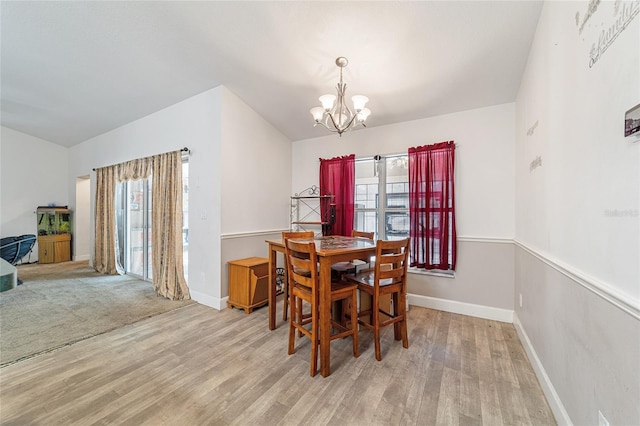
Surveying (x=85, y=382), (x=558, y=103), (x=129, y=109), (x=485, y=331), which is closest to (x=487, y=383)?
(x=485, y=331)

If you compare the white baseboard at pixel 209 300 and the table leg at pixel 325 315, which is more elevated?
the table leg at pixel 325 315

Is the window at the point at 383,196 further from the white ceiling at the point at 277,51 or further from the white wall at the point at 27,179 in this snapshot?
the white wall at the point at 27,179

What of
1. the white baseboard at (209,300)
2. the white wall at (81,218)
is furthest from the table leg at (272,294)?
the white wall at (81,218)

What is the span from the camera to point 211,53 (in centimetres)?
260

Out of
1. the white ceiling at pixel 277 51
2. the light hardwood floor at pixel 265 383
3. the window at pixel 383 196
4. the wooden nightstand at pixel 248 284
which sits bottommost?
the light hardwood floor at pixel 265 383

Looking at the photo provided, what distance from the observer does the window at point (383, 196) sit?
136 inches

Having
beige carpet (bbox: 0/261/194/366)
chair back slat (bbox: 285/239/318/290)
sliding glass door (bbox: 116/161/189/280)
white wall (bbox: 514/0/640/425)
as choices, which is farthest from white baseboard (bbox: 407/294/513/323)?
sliding glass door (bbox: 116/161/189/280)

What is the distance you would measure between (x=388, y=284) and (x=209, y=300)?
232cm

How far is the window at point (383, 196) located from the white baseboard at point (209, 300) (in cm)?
212

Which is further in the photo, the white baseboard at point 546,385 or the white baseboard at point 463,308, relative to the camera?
the white baseboard at point 463,308

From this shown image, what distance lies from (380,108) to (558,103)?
1.89m

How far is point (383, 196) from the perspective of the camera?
11.8ft

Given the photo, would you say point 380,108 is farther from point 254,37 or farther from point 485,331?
point 485,331

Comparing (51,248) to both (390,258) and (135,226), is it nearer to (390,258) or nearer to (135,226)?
(135,226)
